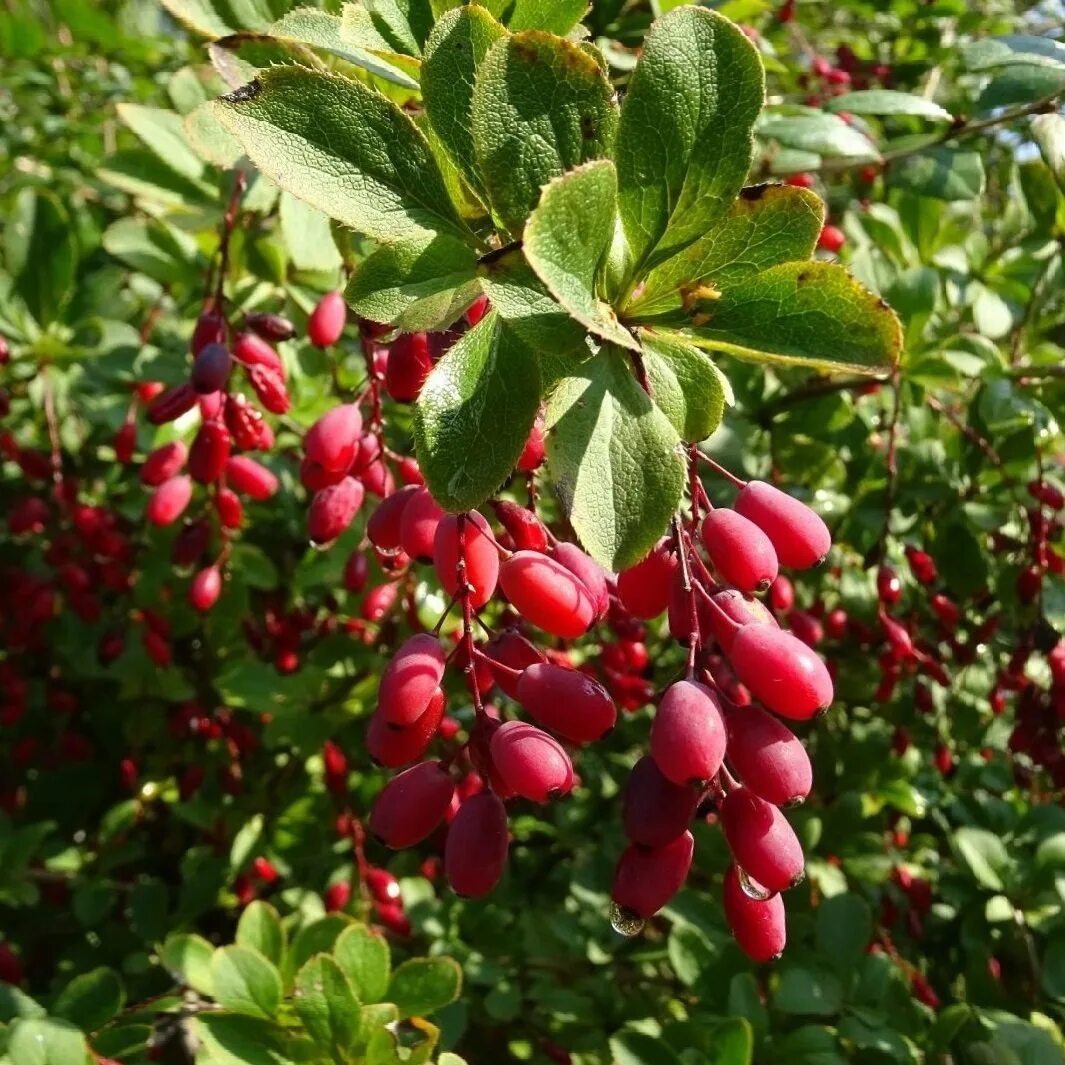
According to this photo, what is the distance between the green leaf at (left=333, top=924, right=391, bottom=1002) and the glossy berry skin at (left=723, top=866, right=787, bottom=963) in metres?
0.51

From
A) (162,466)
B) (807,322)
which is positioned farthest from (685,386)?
(162,466)

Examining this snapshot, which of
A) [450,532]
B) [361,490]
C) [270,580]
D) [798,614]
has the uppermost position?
[450,532]

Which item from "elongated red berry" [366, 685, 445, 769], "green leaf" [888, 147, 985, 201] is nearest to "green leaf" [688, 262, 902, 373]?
"elongated red berry" [366, 685, 445, 769]

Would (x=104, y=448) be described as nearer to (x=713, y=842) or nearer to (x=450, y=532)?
(x=713, y=842)

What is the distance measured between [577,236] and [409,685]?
33cm

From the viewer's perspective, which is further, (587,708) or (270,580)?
(270,580)

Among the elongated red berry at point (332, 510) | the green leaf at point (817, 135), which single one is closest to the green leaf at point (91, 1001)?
the elongated red berry at point (332, 510)

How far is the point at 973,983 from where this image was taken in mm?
1547

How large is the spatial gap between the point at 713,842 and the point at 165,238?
51.5 inches

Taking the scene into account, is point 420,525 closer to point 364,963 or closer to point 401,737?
point 401,737

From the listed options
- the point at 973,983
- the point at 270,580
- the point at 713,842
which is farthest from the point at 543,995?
the point at 270,580

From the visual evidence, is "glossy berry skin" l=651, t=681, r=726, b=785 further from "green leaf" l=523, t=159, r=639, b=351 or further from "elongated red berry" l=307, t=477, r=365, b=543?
"elongated red berry" l=307, t=477, r=365, b=543

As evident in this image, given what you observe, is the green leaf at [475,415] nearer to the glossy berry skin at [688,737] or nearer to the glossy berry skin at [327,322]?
the glossy berry skin at [688,737]

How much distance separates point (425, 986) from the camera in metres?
1.13
